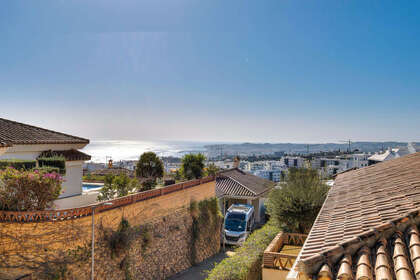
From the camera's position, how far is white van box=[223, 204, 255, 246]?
17531 millimetres

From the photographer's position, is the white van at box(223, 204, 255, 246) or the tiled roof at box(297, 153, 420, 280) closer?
the tiled roof at box(297, 153, 420, 280)

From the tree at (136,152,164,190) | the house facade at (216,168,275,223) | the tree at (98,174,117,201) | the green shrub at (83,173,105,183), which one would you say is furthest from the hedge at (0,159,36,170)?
the house facade at (216,168,275,223)

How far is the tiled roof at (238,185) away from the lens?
2123 cm

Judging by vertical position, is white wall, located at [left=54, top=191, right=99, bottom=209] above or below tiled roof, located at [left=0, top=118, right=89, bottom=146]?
below

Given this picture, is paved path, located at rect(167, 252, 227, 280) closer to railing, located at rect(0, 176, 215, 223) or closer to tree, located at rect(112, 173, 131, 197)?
tree, located at rect(112, 173, 131, 197)

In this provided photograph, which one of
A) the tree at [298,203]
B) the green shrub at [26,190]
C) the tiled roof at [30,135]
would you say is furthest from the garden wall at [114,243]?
the tiled roof at [30,135]

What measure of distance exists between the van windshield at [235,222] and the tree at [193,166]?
3531 mm

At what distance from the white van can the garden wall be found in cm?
244

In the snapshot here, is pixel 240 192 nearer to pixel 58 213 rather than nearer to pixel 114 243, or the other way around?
pixel 114 243

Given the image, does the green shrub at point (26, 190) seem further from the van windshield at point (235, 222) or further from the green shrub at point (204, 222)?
the van windshield at point (235, 222)

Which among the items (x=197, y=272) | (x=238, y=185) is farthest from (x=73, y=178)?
(x=238, y=185)

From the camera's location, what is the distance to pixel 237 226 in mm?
18000

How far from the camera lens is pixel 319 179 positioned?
45.6 feet

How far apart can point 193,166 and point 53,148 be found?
7638 mm
